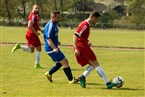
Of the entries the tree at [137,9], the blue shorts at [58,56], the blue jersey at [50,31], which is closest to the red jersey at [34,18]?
the blue jersey at [50,31]

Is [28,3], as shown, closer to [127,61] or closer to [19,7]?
[19,7]

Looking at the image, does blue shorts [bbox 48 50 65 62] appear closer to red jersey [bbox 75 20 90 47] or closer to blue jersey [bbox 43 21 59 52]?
blue jersey [bbox 43 21 59 52]

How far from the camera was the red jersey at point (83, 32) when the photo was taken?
11.9 m

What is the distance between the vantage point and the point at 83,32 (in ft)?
39.4

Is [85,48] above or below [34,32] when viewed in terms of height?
above

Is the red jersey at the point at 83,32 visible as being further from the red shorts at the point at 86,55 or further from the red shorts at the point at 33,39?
the red shorts at the point at 33,39

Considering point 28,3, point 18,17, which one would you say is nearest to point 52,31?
point 18,17

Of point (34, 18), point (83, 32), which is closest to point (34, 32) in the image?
point (34, 18)

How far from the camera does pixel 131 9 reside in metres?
104

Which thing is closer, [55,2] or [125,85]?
[125,85]

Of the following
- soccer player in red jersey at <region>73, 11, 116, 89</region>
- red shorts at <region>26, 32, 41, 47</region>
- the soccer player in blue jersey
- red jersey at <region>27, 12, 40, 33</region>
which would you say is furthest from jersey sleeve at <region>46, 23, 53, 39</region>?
red shorts at <region>26, 32, 41, 47</region>

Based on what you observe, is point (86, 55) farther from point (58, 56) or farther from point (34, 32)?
point (34, 32)

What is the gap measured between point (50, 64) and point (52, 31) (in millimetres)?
5366

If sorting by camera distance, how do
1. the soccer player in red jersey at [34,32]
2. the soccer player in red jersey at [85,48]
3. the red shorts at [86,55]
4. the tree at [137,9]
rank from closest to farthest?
the soccer player in red jersey at [85,48] → the red shorts at [86,55] → the soccer player in red jersey at [34,32] → the tree at [137,9]
